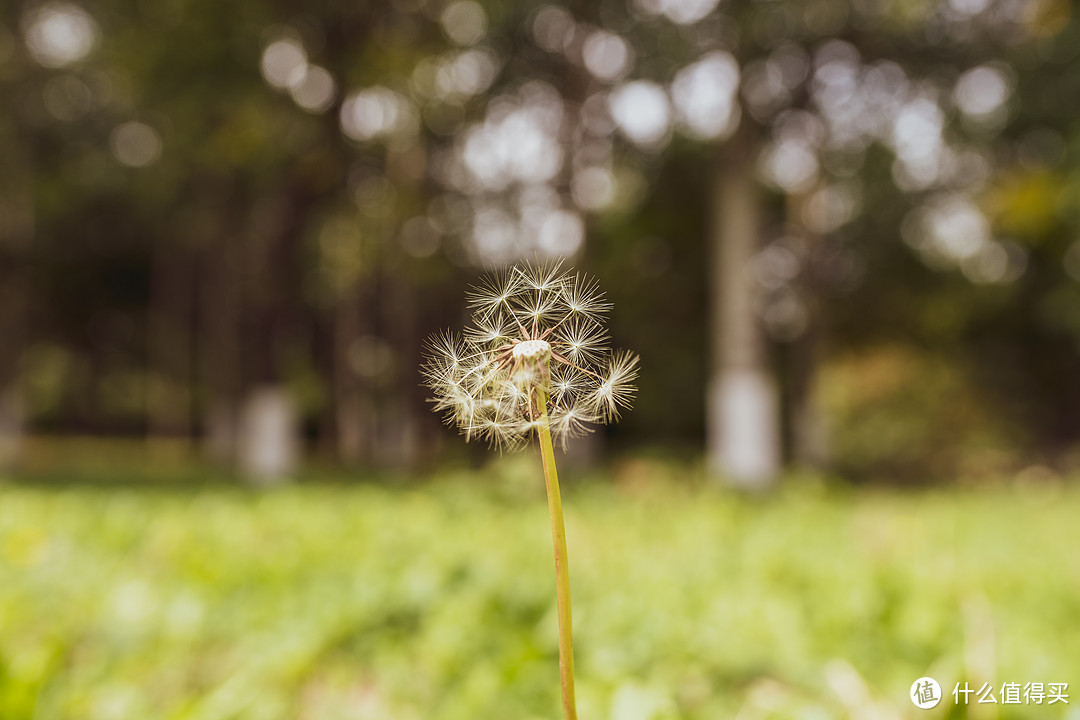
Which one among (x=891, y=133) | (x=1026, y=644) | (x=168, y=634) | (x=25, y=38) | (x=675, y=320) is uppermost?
(x=25, y=38)

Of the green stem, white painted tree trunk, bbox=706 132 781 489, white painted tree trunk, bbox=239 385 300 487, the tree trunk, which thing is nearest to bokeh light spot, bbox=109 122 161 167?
white painted tree trunk, bbox=239 385 300 487

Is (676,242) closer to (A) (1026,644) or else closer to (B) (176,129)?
(B) (176,129)

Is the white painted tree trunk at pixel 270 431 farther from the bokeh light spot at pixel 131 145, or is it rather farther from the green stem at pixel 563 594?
the green stem at pixel 563 594

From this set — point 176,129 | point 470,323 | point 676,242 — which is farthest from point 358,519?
point 676,242

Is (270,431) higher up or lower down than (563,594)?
higher up

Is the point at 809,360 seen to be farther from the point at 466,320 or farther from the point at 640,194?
the point at 466,320

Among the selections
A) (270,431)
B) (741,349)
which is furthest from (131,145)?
(741,349)
